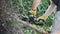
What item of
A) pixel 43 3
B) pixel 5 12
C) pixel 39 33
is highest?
pixel 43 3

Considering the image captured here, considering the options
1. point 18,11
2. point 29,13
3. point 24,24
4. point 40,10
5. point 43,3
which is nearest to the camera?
point 24,24

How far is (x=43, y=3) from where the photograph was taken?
6562mm

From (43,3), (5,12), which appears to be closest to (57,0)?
(5,12)

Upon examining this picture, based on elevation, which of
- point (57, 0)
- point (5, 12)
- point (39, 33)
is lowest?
point (39, 33)

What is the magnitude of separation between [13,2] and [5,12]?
186 mm

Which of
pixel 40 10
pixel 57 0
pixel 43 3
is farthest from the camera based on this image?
pixel 43 3

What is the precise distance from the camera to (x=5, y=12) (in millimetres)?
3027

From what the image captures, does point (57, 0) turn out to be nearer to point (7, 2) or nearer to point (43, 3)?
point (7, 2)

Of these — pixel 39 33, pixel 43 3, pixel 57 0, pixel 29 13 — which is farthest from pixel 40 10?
pixel 39 33

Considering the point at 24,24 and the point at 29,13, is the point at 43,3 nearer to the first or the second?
the point at 29,13

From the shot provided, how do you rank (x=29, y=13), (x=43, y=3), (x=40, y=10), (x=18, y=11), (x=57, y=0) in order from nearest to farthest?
1. (x=18, y=11)
2. (x=57, y=0)
3. (x=29, y=13)
4. (x=40, y=10)
5. (x=43, y=3)

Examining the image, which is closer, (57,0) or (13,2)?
(13,2)

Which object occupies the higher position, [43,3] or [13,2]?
[43,3]

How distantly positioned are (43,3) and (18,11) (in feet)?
11.1
